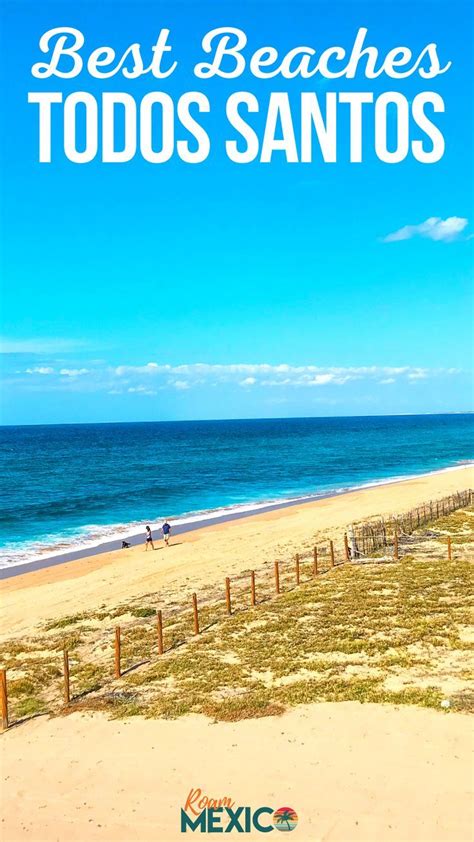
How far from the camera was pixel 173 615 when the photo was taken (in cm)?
2186

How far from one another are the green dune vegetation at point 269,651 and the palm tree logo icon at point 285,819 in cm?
323

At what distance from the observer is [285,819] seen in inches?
405

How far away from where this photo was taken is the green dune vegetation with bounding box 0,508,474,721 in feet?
47.5

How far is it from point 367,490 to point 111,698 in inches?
1969

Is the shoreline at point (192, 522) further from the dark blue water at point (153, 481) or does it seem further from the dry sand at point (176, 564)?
the dark blue water at point (153, 481)

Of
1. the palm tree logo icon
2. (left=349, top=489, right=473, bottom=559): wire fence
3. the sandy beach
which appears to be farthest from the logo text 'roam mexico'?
(left=349, top=489, right=473, bottom=559): wire fence

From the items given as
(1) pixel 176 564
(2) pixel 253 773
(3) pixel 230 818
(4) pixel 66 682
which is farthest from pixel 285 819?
(1) pixel 176 564

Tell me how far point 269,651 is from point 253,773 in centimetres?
562

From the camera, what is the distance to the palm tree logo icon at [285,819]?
10.1 metres

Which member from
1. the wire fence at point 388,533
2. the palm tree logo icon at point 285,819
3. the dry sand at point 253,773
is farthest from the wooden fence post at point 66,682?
the wire fence at point 388,533

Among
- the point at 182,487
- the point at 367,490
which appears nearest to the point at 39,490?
the point at 182,487

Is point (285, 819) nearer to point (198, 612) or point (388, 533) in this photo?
point (198, 612)

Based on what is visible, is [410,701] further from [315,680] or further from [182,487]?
[182,487]

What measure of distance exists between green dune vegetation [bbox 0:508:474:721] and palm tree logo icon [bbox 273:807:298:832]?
3.23 meters
